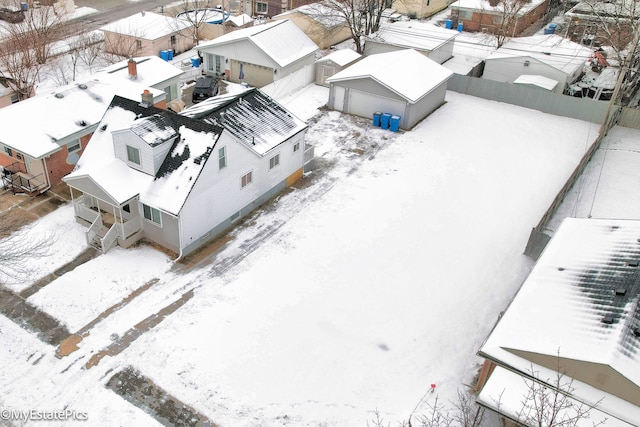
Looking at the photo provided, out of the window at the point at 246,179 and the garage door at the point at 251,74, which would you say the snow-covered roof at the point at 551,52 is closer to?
the garage door at the point at 251,74

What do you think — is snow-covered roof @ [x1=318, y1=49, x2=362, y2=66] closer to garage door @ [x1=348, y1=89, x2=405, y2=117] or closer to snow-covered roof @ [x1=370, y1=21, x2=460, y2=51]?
garage door @ [x1=348, y1=89, x2=405, y2=117]

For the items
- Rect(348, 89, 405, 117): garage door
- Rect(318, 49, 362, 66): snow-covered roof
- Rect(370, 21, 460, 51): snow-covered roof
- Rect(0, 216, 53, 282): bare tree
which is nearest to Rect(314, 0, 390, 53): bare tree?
Rect(370, 21, 460, 51): snow-covered roof

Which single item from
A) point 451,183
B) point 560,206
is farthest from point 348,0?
point 560,206

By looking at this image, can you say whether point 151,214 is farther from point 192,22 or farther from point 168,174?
point 192,22

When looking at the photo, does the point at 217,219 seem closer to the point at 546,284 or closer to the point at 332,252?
the point at 332,252

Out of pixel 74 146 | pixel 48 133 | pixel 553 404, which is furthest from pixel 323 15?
pixel 553 404

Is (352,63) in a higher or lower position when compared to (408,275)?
higher
